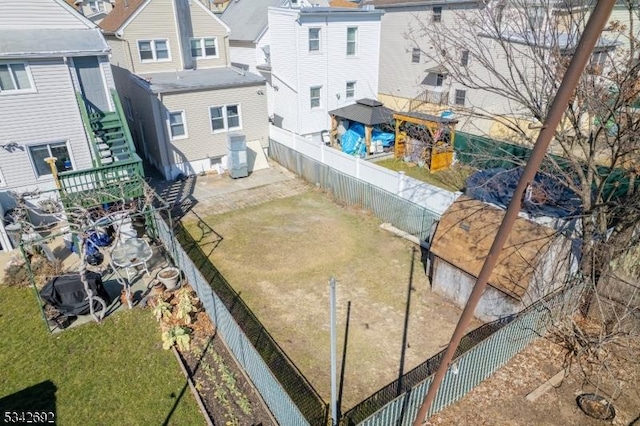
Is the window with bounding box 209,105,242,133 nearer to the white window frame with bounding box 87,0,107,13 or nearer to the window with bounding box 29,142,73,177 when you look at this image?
the window with bounding box 29,142,73,177

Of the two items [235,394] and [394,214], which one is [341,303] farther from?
[394,214]

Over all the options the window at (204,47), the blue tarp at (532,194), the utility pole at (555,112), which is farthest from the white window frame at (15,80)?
the blue tarp at (532,194)

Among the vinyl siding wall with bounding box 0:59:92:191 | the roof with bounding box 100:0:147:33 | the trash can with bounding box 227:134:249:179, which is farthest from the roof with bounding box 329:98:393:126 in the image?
the vinyl siding wall with bounding box 0:59:92:191

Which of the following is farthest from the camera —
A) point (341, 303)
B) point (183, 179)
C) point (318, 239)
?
point (183, 179)

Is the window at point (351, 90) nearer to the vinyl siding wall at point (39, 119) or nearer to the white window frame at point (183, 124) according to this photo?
the white window frame at point (183, 124)

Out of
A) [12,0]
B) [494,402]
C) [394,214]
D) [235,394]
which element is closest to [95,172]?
[12,0]

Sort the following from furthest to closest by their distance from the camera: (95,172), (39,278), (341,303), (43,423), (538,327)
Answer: (95,172), (39,278), (341,303), (538,327), (43,423)

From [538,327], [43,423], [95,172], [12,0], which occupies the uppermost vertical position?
[12,0]
